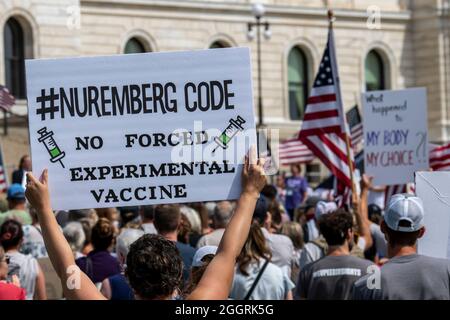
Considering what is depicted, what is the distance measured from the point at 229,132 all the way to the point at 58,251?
113cm

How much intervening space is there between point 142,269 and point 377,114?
993 centimetres

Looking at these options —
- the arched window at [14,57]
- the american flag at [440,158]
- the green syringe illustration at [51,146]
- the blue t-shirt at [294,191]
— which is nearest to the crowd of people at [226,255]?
the green syringe illustration at [51,146]

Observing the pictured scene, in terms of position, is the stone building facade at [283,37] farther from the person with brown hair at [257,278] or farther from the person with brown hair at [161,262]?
the person with brown hair at [161,262]

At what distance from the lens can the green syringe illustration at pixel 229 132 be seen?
20.4 ft

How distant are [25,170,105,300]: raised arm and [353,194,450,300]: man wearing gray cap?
1.42 metres

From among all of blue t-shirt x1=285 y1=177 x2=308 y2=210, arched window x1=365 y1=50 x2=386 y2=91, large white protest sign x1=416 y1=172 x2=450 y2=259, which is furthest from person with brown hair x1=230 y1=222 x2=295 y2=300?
arched window x1=365 y1=50 x2=386 y2=91

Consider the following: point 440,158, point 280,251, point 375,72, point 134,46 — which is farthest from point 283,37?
point 280,251

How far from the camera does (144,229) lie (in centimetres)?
1066

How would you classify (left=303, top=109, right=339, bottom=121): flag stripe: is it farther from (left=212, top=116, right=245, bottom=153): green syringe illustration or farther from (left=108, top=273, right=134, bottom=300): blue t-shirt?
(left=212, top=116, right=245, bottom=153): green syringe illustration

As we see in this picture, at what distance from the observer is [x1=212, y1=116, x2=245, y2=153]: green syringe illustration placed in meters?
6.23

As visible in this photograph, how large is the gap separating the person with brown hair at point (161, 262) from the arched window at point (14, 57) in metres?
32.8

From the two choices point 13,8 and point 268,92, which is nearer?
point 13,8

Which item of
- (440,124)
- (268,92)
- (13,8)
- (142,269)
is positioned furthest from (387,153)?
(440,124)

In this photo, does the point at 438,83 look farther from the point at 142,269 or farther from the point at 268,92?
the point at 142,269
